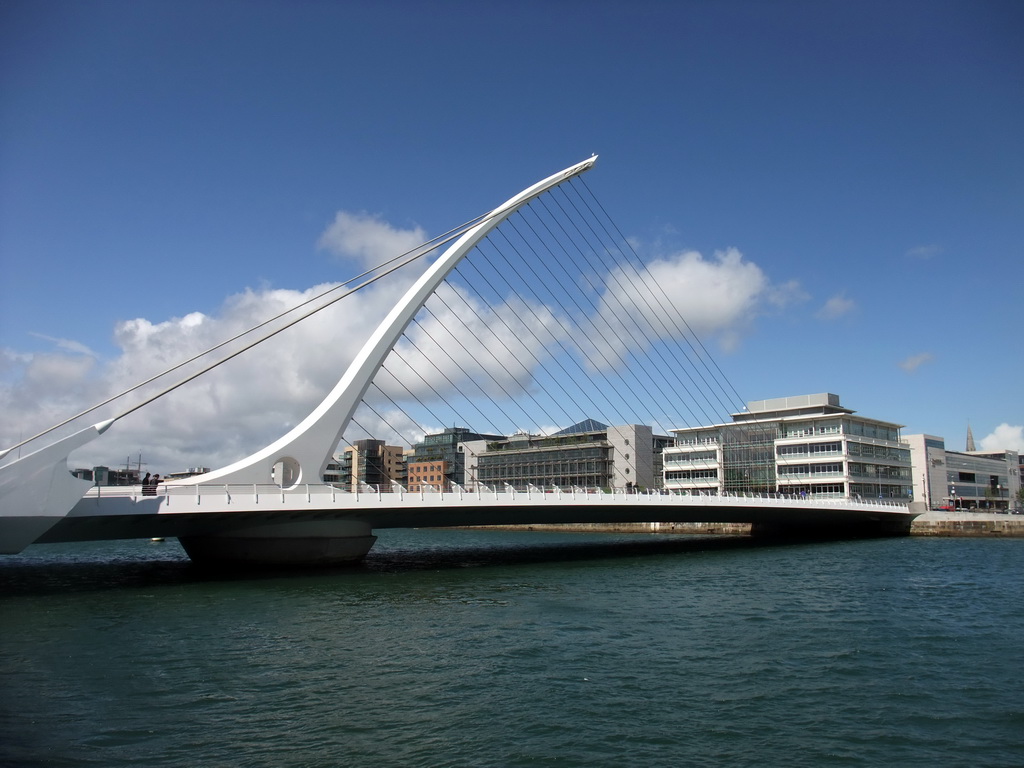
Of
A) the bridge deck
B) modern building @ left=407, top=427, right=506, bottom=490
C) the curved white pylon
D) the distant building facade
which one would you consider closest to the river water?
the bridge deck

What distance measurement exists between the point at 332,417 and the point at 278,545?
6.21m

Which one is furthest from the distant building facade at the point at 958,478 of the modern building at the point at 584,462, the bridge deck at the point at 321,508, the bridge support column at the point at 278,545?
the bridge support column at the point at 278,545

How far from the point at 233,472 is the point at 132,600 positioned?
6.70m

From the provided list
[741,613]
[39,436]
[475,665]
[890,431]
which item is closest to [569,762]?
[475,665]

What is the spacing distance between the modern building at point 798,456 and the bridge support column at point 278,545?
50689 mm

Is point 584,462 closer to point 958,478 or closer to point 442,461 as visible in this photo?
point 442,461

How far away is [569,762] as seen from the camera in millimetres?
10125

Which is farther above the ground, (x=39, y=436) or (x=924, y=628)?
(x=39, y=436)

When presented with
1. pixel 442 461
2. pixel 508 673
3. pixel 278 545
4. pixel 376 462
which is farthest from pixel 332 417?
pixel 376 462

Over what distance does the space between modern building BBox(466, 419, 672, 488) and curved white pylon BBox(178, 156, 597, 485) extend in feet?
209

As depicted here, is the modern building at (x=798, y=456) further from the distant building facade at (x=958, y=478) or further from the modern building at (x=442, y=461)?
the modern building at (x=442, y=461)

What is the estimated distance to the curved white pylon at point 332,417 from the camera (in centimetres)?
3058

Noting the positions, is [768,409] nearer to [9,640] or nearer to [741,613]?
[741,613]

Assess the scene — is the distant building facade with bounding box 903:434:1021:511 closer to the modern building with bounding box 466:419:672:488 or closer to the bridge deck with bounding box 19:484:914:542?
the modern building with bounding box 466:419:672:488
